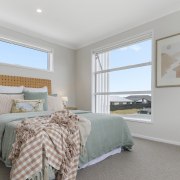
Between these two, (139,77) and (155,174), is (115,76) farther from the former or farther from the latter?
(155,174)

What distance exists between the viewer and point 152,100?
3.38m

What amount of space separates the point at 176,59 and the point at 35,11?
2835mm

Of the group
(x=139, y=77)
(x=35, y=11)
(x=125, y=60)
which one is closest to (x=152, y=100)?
(x=139, y=77)

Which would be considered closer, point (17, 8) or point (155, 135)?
point (17, 8)

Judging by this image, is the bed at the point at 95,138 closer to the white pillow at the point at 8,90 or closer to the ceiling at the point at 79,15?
the white pillow at the point at 8,90

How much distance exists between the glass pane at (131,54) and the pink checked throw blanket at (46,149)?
267cm

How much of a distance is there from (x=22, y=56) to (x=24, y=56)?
53 millimetres

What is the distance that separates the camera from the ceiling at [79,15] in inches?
113

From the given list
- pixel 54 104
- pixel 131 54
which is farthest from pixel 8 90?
pixel 131 54

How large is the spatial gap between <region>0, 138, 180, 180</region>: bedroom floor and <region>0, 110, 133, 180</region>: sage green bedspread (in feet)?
0.43

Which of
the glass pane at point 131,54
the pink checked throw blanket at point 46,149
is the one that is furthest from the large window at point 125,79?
the pink checked throw blanket at point 46,149

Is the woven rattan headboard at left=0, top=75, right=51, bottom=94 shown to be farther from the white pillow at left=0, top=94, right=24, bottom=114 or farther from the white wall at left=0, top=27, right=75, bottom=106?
the white pillow at left=0, top=94, right=24, bottom=114

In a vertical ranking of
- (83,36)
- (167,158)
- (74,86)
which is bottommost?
(167,158)

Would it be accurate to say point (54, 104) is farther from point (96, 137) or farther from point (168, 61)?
point (168, 61)
